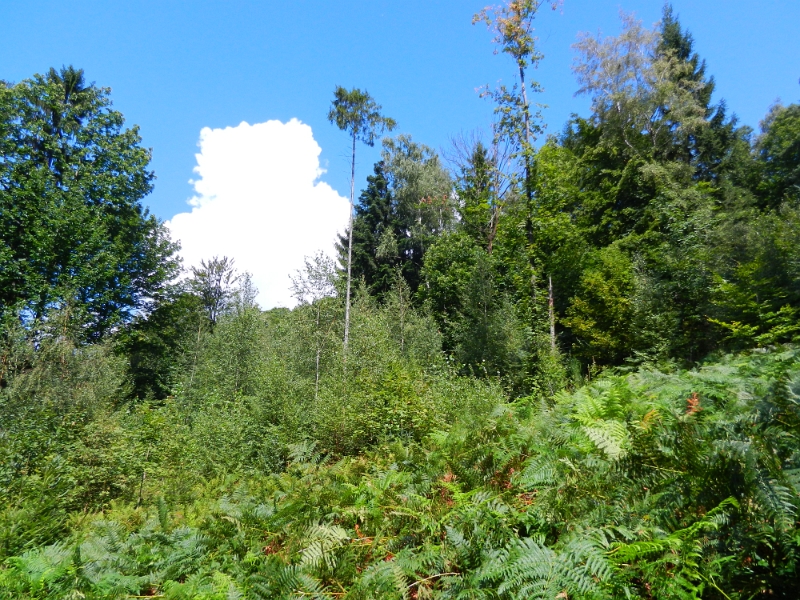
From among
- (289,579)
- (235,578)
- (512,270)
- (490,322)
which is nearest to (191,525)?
(235,578)

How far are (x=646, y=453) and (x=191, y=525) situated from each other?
15.6ft

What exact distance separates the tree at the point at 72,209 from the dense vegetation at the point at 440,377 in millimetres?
128

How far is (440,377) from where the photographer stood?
34.4 feet

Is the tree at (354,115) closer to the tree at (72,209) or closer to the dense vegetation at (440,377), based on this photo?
the dense vegetation at (440,377)

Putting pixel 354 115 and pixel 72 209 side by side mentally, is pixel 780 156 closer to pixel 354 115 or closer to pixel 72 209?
pixel 354 115

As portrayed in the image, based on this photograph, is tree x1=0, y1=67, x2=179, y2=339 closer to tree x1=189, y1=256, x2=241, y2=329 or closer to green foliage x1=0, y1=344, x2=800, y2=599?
tree x1=189, y1=256, x2=241, y2=329

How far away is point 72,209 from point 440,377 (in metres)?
19.1

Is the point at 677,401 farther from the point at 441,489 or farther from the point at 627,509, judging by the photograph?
the point at 441,489

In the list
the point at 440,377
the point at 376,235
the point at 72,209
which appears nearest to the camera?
the point at 440,377

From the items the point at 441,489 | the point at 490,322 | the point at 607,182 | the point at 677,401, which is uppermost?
the point at 607,182

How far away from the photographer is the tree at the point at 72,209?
60.1 ft

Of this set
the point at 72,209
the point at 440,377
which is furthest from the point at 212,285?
the point at 440,377

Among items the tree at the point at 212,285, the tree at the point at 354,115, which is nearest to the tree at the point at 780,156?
the tree at the point at 354,115

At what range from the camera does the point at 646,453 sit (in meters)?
2.77
